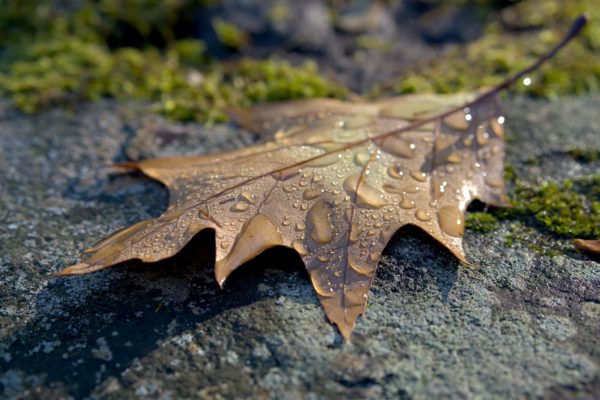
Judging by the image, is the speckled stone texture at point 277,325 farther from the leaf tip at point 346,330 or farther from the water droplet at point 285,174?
the water droplet at point 285,174

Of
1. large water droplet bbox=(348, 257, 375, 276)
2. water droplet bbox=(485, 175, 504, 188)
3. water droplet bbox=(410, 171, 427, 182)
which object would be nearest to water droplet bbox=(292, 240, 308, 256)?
large water droplet bbox=(348, 257, 375, 276)

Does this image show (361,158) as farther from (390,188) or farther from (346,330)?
(346,330)

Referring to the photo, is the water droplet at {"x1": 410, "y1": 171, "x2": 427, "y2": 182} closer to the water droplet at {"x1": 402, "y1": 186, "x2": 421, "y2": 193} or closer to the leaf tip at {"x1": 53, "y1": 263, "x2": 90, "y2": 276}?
the water droplet at {"x1": 402, "y1": 186, "x2": 421, "y2": 193}

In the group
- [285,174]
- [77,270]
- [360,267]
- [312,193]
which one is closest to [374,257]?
[360,267]

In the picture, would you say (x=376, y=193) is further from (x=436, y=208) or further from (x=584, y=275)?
(x=584, y=275)

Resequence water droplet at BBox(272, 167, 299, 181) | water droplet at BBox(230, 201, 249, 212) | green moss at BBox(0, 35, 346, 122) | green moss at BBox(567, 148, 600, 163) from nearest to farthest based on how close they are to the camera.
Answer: water droplet at BBox(230, 201, 249, 212)
water droplet at BBox(272, 167, 299, 181)
green moss at BBox(567, 148, 600, 163)
green moss at BBox(0, 35, 346, 122)

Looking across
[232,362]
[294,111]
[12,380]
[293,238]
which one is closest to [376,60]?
[294,111]
